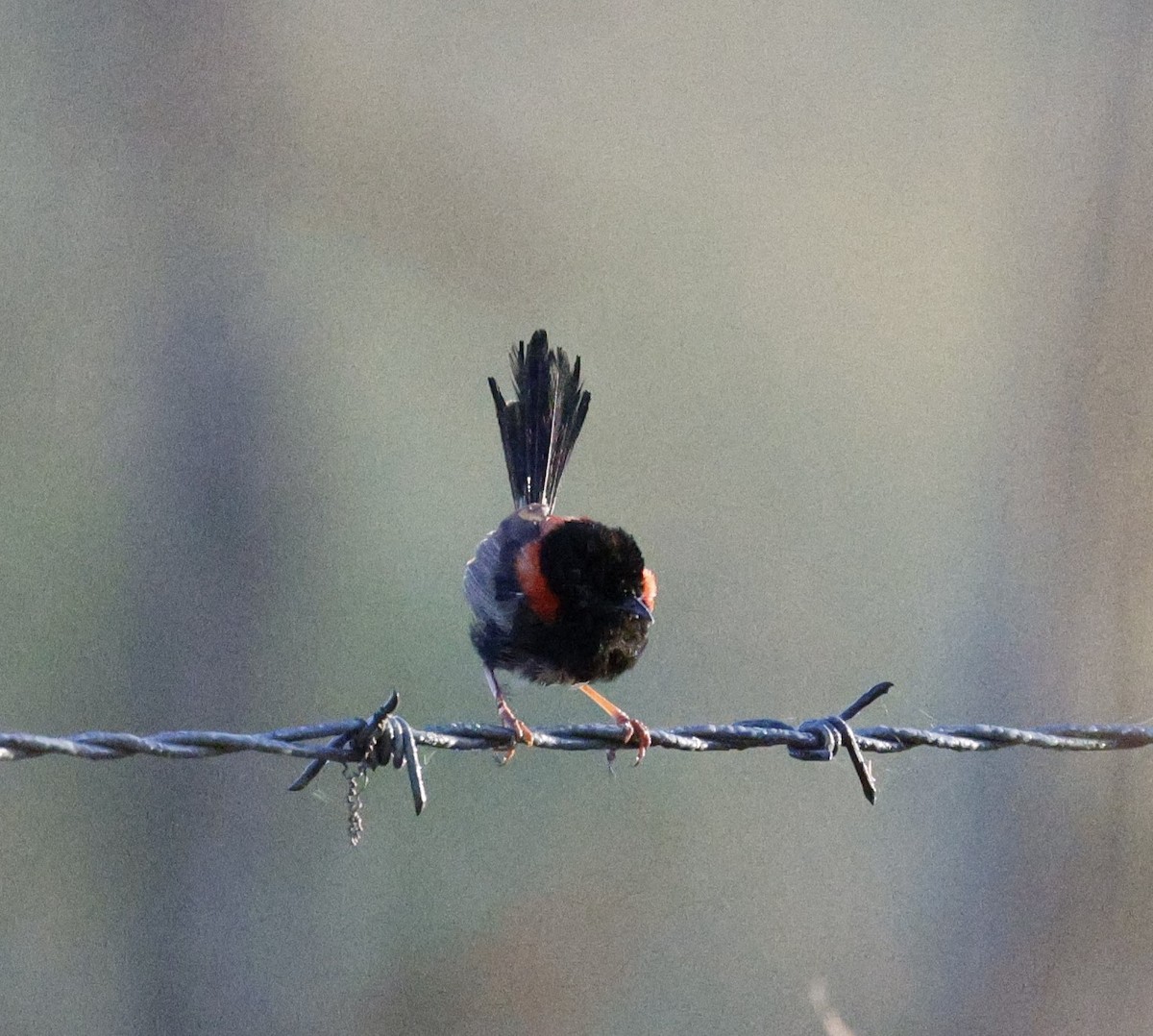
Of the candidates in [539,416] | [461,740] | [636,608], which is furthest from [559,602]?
[461,740]

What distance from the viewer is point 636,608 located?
2674 mm

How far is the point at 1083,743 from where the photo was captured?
6.93ft

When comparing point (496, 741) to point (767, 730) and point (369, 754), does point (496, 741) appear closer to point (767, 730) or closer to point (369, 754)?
point (369, 754)

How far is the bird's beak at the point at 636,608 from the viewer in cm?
267

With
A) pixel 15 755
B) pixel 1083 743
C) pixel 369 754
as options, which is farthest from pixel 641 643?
pixel 15 755

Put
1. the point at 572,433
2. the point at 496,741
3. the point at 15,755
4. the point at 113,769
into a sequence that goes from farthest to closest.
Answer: the point at 113,769 → the point at 572,433 → the point at 496,741 → the point at 15,755

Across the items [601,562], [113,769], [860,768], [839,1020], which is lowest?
[839,1020]

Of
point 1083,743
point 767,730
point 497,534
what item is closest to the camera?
point 767,730

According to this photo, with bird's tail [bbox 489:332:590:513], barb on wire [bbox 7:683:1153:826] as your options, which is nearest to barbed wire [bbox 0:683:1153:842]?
barb on wire [bbox 7:683:1153:826]

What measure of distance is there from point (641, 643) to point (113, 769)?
7.08ft

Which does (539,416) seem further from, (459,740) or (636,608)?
(459,740)

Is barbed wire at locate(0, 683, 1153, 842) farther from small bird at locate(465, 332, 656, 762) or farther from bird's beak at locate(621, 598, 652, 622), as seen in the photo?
bird's beak at locate(621, 598, 652, 622)

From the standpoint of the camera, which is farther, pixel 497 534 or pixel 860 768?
pixel 497 534

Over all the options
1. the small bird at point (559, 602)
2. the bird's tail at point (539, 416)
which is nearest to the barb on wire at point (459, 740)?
the small bird at point (559, 602)
